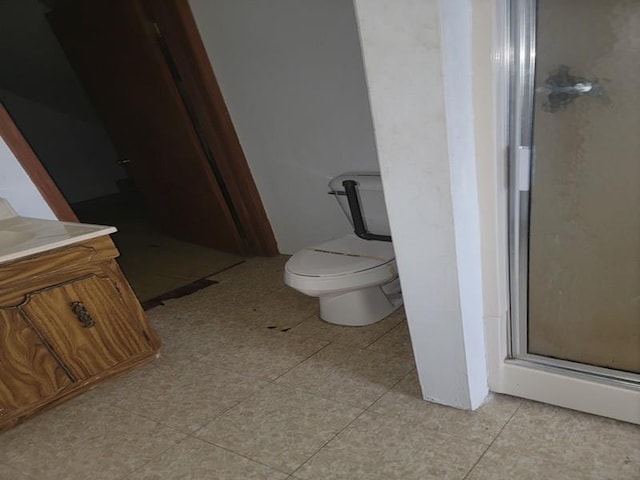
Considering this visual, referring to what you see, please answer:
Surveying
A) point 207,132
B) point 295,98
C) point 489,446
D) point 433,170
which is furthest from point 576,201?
point 207,132

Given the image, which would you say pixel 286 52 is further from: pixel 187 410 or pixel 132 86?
pixel 187 410

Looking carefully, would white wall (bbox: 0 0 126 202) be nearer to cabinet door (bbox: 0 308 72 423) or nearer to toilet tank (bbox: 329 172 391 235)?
cabinet door (bbox: 0 308 72 423)

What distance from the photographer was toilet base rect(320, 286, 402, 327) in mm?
1981

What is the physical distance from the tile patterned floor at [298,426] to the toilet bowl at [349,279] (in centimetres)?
8

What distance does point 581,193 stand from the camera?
113cm

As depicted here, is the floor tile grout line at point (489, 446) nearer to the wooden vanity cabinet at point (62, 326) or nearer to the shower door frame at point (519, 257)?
the shower door frame at point (519, 257)

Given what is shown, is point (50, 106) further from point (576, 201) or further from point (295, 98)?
point (576, 201)

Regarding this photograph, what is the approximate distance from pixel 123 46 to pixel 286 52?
4.25 feet

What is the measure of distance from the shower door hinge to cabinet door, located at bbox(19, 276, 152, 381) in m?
1.63

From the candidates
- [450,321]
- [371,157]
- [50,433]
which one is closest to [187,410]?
[50,433]

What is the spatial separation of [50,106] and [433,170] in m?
5.15

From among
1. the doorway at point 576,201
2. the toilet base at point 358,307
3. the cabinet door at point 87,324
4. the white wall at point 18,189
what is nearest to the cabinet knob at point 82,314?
the cabinet door at point 87,324

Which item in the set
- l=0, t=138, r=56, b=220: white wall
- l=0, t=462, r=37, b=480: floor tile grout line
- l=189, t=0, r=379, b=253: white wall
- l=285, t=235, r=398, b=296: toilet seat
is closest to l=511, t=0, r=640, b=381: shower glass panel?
l=285, t=235, r=398, b=296: toilet seat

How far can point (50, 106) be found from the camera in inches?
191
